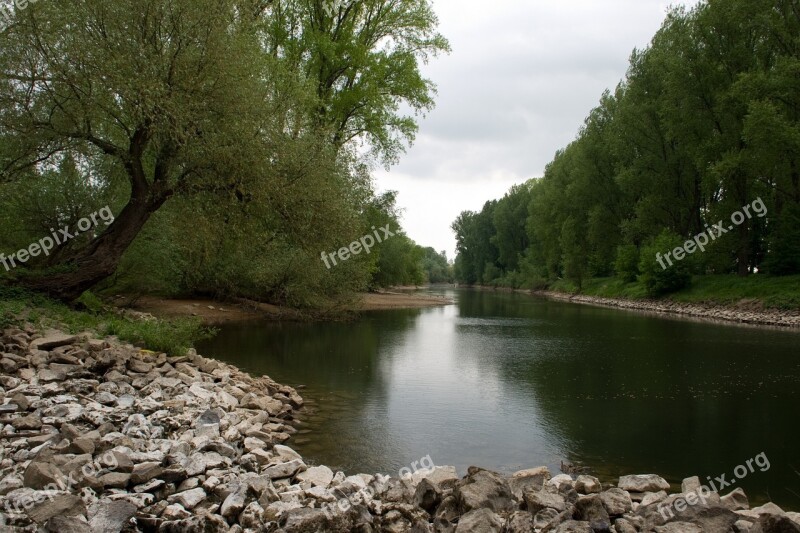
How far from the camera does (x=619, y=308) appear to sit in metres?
43.3

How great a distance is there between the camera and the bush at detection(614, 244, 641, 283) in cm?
4869

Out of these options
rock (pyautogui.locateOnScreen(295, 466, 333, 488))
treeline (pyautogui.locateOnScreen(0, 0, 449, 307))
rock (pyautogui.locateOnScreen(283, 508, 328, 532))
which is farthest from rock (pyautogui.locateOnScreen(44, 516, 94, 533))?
treeline (pyautogui.locateOnScreen(0, 0, 449, 307))

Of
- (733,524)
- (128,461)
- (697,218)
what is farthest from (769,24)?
(128,461)

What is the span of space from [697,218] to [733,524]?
43.7m

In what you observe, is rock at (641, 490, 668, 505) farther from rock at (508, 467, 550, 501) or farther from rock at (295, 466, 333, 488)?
rock at (295, 466, 333, 488)

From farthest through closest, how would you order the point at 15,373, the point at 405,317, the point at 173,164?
the point at 405,317 < the point at 173,164 < the point at 15,373

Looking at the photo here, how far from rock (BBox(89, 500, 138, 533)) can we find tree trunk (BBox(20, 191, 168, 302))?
10531 millimetres

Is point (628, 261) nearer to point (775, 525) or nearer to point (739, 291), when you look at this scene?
point (739, 291)

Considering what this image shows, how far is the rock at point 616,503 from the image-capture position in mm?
5742

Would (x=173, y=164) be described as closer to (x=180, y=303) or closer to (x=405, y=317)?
(x=180, y=303)

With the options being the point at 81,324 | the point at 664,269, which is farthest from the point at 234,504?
the point at 664,269

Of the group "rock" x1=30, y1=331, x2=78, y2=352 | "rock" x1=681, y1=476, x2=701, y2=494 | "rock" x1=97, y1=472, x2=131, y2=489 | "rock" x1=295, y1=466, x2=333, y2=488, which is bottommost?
"rock" x1=681, y1=476, x2=701, y2=494

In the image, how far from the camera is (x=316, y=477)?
654cm

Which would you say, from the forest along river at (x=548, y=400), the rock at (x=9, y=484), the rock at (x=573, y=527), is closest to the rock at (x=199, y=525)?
the rock at (x=9, y=484)
